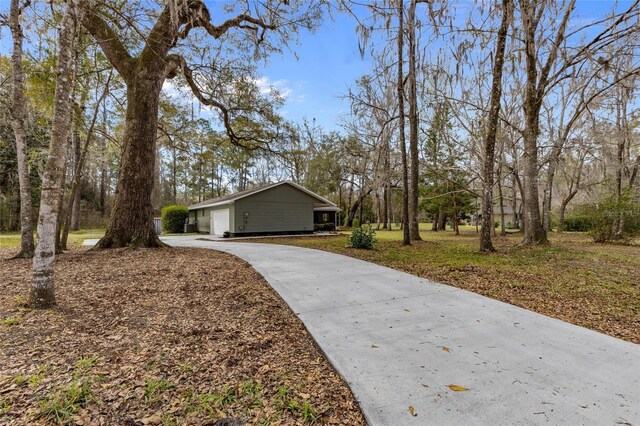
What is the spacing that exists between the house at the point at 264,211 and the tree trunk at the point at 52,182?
1237 centimetres

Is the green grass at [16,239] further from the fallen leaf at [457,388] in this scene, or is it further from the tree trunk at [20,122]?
the fallen leaf at [457,388]

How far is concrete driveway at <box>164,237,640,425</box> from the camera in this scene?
192cm

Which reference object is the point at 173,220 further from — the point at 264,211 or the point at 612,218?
the point at 612,218

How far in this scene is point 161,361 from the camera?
8.26 feet

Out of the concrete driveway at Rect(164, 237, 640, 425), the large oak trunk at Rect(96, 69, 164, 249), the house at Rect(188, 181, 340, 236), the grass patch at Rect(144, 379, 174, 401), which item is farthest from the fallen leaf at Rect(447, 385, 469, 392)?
the house at Rect(188, 181, 340, 236)

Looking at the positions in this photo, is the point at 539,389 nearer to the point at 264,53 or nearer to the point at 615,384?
the point at 615,384

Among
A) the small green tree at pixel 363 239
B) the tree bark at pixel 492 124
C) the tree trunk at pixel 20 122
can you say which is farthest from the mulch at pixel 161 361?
the tree bark at pixel 492 124

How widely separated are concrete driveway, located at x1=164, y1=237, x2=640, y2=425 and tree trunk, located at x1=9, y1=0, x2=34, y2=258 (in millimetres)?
5997

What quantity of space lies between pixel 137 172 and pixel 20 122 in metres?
2.83

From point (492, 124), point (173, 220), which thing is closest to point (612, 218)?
point (492, 124)

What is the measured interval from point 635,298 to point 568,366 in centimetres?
306

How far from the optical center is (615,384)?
2.19 meters

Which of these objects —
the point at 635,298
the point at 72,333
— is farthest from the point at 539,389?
the point at 72,333

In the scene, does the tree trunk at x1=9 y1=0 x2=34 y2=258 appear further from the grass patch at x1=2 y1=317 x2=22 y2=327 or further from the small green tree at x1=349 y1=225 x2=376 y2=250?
the small green tree at x1=349 y1=225 x2=376 y2=250
